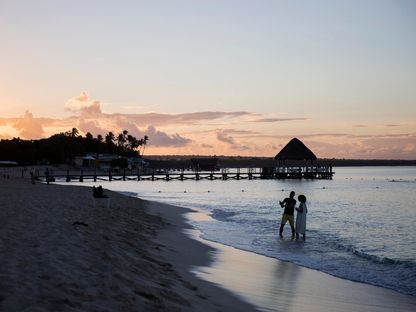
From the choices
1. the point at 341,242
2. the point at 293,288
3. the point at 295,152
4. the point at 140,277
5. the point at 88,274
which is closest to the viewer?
the point at 88,274

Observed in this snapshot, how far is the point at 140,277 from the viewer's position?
24.8 feet

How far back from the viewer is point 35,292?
5.39 meters

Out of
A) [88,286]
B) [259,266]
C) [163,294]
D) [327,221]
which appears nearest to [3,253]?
[88,286]

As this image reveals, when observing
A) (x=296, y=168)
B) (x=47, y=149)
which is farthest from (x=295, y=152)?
(x=47, y=149)

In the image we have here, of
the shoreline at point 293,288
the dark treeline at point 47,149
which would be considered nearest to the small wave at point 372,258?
the shoreline at point 293,288

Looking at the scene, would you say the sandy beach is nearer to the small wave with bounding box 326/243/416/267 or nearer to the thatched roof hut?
the small wave with bounding box 326/243/416/267

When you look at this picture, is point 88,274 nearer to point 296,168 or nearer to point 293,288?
point 293,288

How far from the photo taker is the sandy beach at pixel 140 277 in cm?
573

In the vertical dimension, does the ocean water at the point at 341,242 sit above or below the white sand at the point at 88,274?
below

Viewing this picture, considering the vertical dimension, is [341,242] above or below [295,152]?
below

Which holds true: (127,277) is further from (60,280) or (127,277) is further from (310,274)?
(310,274)

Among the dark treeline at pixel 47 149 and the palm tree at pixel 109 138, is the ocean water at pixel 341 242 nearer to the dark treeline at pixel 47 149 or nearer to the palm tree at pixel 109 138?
the dark treeline at pixel 47 149

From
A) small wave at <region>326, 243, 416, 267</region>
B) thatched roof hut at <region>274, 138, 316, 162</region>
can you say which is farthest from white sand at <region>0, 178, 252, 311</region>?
thatched roof hut at <region>274, 138, 316, 162</region>

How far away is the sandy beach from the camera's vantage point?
18.8 feet
